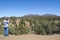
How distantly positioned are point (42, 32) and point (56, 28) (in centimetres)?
457

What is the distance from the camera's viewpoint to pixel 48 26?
32.8m

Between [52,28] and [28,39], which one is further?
[52,28]

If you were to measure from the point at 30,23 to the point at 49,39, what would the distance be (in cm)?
2245

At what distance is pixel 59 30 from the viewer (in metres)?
31.4

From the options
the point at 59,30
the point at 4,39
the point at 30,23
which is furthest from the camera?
the point at 30,23

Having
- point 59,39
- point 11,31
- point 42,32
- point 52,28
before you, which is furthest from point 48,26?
point 59,39

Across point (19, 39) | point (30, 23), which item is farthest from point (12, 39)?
point (30, 23)

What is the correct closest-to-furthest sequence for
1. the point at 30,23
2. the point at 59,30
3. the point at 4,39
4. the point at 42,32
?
1. the point at 4,39
2. the point at 42,32
3. the point at 59,30
4. the point at 30,23

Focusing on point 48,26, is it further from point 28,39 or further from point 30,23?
point 28,39

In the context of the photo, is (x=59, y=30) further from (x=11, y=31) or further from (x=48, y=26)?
(x=11, y=31)

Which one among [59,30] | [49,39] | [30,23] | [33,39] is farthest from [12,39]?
[30,23]

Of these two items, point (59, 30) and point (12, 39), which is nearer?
point (12, 39)

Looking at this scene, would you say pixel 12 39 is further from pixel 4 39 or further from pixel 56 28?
pixel 56 28

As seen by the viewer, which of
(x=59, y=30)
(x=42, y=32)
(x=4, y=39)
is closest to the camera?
(x=4, y=39)
